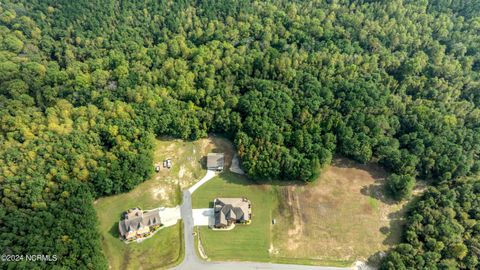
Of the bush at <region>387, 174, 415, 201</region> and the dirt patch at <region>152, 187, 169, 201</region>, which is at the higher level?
the bush at <region>387, 174, 415, 201</region>

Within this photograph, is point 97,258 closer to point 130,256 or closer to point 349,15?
point 130,256

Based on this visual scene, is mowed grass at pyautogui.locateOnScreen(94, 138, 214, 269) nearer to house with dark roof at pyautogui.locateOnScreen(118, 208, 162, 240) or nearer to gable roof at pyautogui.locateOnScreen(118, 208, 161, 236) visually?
house with dark roof at pyautogui.locateOnScreen(118, 208, 162, 240)

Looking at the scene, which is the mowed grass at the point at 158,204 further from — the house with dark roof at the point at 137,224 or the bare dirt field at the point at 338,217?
the bare dirt field at the point at 338,217

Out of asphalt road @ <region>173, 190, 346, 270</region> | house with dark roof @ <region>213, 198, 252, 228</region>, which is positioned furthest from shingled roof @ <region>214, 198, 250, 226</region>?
asphalt road @ <region>173, 190, 346, 270</region>

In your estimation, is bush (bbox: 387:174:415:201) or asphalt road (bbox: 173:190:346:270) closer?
asphalt road (bbox: 173:190:346:270)

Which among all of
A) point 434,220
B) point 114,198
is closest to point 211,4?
point 114,198

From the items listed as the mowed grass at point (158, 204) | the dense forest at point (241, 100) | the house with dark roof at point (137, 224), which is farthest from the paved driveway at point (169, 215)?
the dense forest at point (241, 100)

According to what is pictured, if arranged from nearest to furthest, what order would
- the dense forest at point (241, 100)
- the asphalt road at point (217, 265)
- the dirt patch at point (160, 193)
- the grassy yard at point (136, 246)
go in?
1. the asphalt road at point (217, 265)
2. the dense forest at point (241, 100)
3. the grassy yard at point (136, 246)
4. the dirt patch at point (160, 193)

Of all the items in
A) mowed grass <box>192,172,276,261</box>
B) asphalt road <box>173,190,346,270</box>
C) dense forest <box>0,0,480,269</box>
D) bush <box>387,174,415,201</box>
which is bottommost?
asphalt road <box>173,190,346,270</box>
